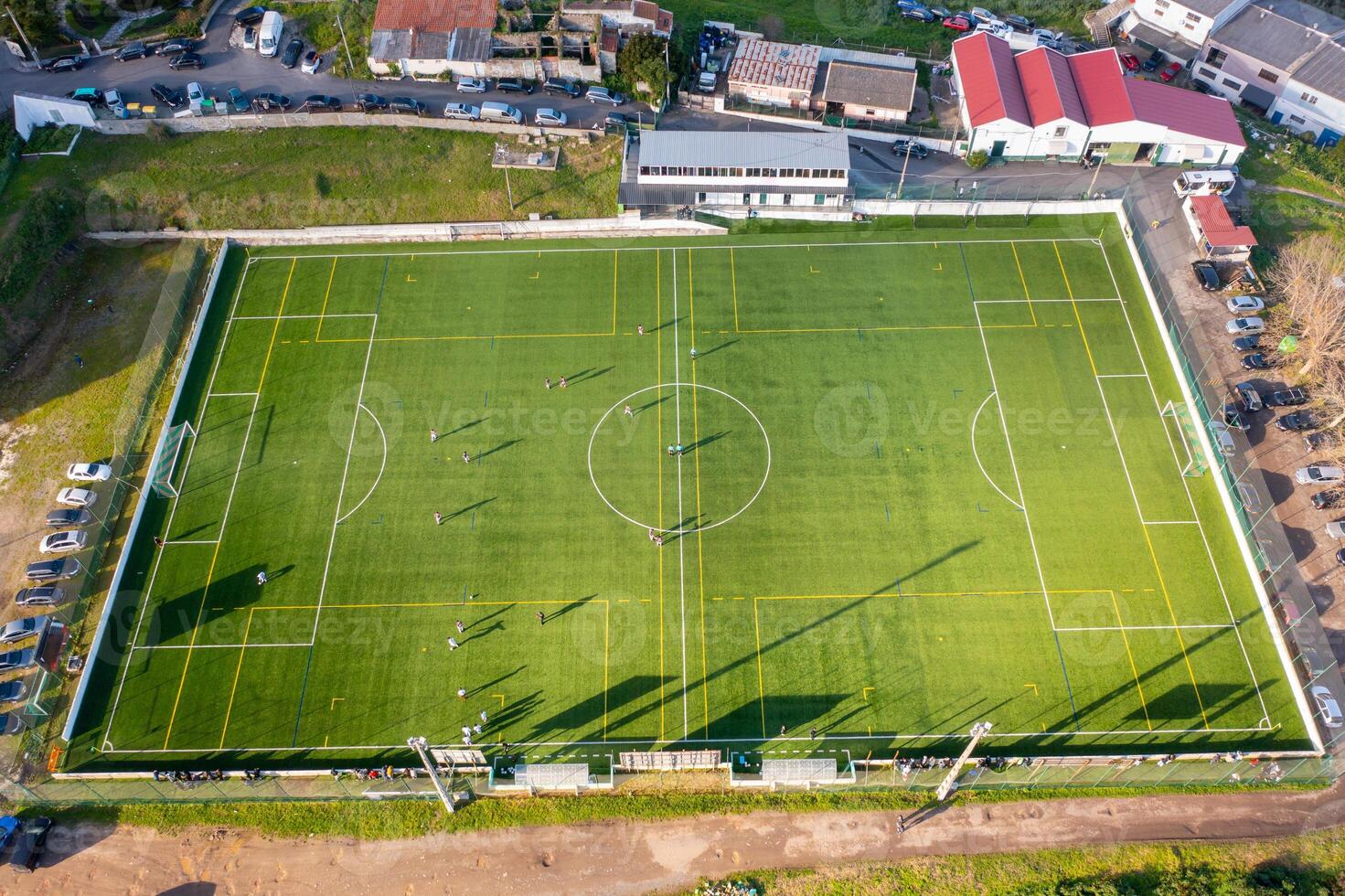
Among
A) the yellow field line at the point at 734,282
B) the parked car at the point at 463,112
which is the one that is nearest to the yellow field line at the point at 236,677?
the yellow field line at the point at 734,282

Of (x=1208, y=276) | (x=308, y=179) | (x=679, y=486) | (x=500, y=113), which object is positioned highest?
(x=1208, y=276)

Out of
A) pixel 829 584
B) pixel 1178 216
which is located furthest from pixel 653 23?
pixel 829 584

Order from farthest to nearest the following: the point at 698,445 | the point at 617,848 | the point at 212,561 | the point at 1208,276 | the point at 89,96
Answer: the point at 89,96, the point at 1208,276, the point at 698,445, the point at 212,561, the point at 617,848

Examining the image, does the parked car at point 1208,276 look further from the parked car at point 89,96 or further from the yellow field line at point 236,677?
the parked car at point 89,96

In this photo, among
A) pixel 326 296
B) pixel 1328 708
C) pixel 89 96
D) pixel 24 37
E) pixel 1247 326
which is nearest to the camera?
pixel 1328 708

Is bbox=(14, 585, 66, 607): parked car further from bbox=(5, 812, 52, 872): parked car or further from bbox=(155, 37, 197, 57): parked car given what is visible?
bbox=(155, 37, 197, 57): parked car

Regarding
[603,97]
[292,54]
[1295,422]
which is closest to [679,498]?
[603,97]

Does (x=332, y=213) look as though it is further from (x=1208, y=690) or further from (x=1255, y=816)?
(x=1255, y=816)

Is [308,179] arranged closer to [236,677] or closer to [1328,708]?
[236,677]
